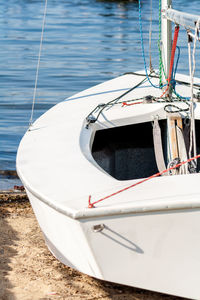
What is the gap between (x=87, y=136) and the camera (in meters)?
5.00

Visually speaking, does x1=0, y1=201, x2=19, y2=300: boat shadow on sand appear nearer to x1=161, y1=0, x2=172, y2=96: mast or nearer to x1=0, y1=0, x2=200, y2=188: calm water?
x1=0, y1=0, x2=200, y2=188: calm water

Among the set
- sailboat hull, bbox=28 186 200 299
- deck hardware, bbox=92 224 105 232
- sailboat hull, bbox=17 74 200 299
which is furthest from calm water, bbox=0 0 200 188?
deck hardware, bbox=92 224 105 232

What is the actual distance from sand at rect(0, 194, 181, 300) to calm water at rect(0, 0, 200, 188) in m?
2.14

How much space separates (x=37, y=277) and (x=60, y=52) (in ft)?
46.4

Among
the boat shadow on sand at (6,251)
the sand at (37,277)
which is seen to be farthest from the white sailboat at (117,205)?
the boat shadow on sand at (6,251)

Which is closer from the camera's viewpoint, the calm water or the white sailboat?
the white sailboat

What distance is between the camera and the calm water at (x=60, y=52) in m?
11.0

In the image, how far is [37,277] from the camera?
4.62 meters

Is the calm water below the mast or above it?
below

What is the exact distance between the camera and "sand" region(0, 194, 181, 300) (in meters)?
4.33

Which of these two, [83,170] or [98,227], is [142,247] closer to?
[98,227]

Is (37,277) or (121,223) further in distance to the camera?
(37,277)

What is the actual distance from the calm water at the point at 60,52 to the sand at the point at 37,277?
214 centimetres

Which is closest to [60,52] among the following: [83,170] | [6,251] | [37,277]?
[6,251]
